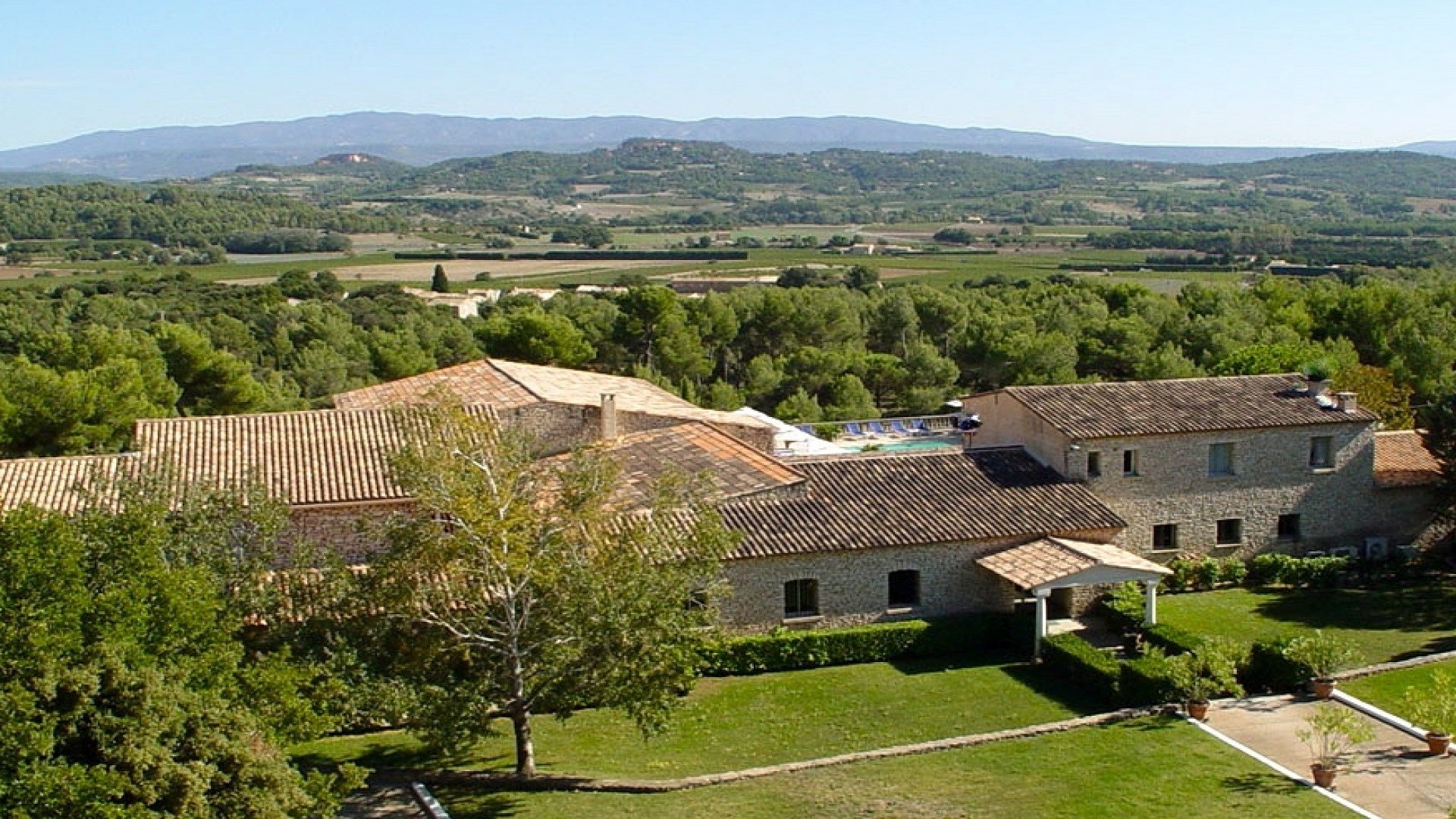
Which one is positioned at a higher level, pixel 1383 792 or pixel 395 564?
pixel 395 564

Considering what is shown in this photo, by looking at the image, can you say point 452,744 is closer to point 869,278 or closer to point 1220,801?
A: point 1220,801

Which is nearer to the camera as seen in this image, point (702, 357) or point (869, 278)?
point (702, 357)

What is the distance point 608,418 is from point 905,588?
7900 millimetres

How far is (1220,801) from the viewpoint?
18.1 m

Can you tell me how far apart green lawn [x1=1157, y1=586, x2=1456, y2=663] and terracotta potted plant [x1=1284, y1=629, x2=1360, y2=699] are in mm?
2576

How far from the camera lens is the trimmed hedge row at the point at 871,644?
25000 millimetres

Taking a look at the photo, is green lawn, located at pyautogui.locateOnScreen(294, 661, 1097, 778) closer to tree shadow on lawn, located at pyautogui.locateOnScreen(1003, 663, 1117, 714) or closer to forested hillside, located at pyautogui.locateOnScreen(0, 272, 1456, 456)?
tree shadow on lawn, located at pyautogui.locateOnScreen(1003, 663, 1117, 714)

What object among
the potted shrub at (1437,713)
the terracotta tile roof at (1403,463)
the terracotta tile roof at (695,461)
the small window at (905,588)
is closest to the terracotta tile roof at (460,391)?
the terracotta tile roof at (695,461)

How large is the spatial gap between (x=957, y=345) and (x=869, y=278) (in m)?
31.3

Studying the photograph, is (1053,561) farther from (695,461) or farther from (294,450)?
(294,450)

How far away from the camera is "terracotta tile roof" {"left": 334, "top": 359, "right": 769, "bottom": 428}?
32156 millimetres

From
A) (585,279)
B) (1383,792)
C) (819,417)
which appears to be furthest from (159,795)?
(585,279)

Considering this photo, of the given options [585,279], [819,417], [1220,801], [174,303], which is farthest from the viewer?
[585,279]

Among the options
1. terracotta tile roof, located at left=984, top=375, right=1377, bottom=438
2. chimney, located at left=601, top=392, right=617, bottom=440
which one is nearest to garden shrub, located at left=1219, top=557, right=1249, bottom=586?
terracotta tile roof, located at left=984, top=375, right=1377, bottom=438
